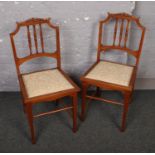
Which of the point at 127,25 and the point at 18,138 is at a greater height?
the point at 127,25

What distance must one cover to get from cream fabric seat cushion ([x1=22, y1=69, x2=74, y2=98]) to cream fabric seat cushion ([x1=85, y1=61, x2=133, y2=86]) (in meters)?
0.24

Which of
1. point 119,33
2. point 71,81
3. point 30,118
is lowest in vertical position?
point 30,118

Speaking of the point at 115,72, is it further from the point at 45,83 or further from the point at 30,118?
the point at 30,118

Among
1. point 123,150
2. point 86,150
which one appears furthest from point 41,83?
point 123,150

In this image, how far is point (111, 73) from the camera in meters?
1.96

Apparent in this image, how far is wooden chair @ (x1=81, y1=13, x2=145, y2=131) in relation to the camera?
6.05ft

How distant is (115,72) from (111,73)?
43mm

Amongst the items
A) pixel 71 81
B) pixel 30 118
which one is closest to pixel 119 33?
pixel 71 81

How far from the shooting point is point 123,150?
5.95 feet

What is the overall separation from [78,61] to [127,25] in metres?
0.64

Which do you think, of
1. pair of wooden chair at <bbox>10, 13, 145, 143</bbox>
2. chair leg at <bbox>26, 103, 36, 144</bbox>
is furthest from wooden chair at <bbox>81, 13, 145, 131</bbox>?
chair leg at <bbox>26, 103, 36, 144</bbox>

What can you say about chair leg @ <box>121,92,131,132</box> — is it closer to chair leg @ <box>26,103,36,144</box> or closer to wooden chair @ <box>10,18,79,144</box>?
wooden chair @ <box>10,18,79,144</box>

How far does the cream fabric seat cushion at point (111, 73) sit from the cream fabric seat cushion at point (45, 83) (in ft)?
0.78

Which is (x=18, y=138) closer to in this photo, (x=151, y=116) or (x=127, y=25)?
(x=151, y=116)
